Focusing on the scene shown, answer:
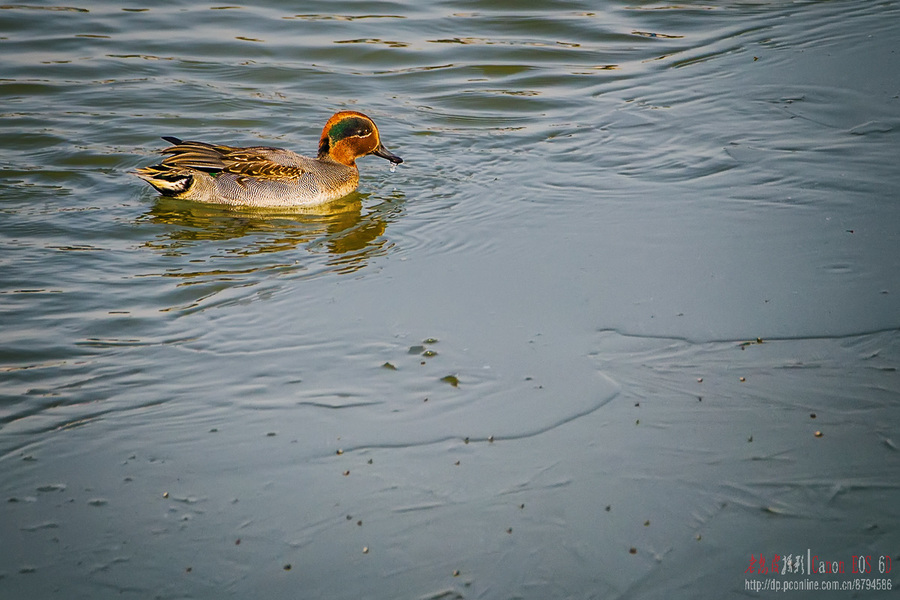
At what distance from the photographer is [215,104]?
36.0ft

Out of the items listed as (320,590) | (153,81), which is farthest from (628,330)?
(153,81)

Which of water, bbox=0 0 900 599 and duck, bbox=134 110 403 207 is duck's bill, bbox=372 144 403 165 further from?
water, bbox=0 0 900 599

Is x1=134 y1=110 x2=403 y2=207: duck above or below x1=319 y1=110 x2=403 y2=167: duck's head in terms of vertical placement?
below

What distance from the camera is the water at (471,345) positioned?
4.00m

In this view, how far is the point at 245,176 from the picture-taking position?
28.7ft

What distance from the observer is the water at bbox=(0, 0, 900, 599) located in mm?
4004

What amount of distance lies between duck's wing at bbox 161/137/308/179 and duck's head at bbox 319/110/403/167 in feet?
1.64

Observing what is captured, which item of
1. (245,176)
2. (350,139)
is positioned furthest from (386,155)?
(245,176)

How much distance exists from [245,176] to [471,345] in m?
3.97

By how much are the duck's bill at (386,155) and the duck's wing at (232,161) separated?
753 mm

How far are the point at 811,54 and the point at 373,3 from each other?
6.19 metres

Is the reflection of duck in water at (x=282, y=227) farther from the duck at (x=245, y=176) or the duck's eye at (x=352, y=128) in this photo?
the duck's eye at (x=352, y=128)

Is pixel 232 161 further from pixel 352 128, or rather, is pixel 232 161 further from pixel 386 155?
pixel 386 155

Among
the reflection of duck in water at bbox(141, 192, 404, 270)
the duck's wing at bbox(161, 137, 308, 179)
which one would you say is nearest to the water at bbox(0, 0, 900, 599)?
the reflection of duck in water at bbox(141, 192, 404, 270)
